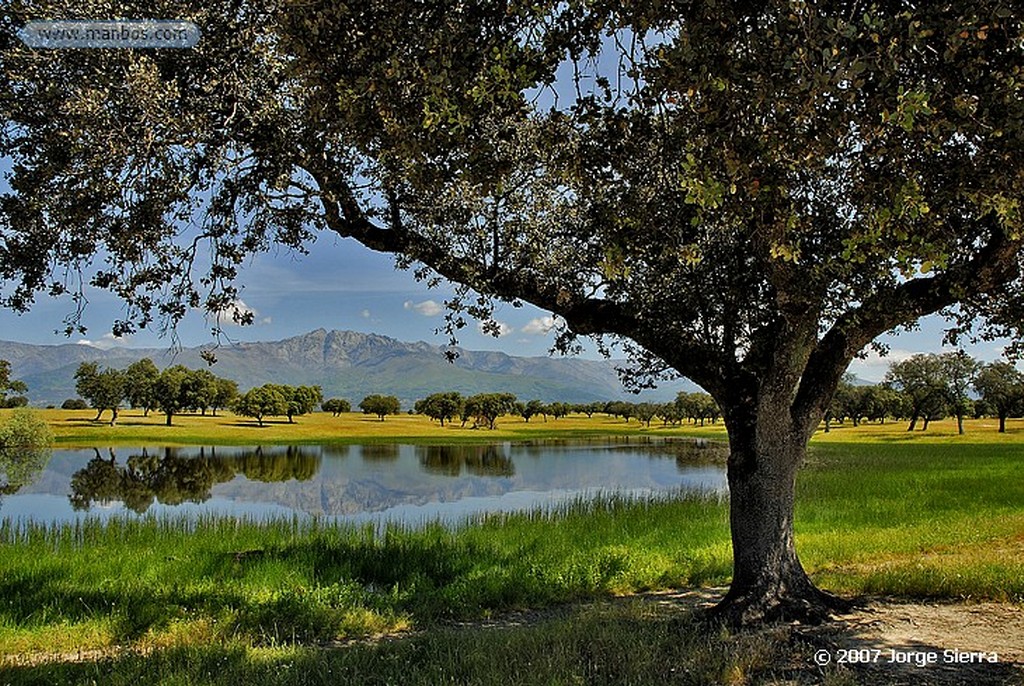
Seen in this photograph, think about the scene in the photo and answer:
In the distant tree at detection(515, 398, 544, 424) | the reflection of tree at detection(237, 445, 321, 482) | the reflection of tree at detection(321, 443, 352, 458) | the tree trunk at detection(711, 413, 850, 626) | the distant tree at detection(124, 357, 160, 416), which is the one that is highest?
the distant tree at detection(124, 357, 160, 416)

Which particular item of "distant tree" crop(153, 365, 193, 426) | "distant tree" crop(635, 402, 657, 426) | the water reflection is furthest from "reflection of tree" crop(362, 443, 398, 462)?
"distant tree" crop(635, 402, 657, 426)

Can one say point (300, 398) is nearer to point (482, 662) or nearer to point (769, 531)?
point (769, 531)

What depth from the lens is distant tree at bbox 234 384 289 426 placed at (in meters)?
130

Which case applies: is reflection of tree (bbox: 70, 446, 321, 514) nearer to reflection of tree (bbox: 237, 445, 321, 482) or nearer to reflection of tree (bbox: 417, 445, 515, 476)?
reflection of tree (bbox: 237, 445, 321, 482)

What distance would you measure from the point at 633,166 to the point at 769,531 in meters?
5.65

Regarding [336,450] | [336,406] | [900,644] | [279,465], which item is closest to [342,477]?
[279,465]

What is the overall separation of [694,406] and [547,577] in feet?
395

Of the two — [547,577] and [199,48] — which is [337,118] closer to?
[199,48]

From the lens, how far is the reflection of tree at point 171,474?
36781 millimetres

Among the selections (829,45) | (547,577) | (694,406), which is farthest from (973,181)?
(694,406)

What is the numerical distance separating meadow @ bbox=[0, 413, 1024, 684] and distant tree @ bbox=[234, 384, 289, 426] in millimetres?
116813

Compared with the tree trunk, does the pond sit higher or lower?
lower

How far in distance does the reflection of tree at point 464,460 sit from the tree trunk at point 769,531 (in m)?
42.3

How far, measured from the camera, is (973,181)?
555cm
